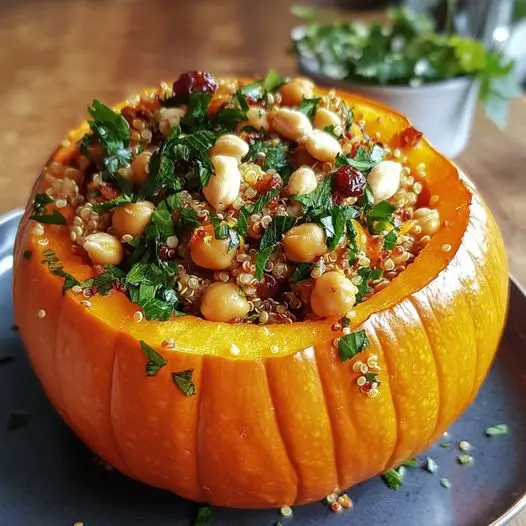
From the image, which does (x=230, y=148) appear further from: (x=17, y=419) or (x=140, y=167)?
(x=17, y=419)

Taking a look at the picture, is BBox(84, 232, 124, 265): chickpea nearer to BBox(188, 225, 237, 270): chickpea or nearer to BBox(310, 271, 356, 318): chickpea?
BBox(188, 225, 237, 270): chickpea

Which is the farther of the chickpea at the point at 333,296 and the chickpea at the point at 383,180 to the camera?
the chickpea at the point at 383,180

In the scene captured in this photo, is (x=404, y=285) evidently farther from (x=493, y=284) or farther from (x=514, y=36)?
(x=514, y=36)

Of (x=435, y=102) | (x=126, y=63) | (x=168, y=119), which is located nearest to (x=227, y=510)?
(x=168, y=119)

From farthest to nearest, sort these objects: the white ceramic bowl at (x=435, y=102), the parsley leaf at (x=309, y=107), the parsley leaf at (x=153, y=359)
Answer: the white ceramic bowl at (x=435, y=102) < the parsley leaf at (x=309, y=107) < the parsley leaf at (x=153, y=359)

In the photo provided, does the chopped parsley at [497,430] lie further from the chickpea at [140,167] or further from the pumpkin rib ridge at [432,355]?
the chickpea at [140,167]

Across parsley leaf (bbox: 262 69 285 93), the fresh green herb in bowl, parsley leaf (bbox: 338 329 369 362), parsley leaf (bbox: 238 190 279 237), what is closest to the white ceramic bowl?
the fresh green herb in bowl

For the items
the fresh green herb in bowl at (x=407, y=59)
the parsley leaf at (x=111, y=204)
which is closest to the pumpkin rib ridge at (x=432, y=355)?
the parsley leaf at (x=111, y=204)
